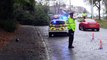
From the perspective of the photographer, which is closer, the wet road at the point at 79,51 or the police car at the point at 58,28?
the wet road at the point at 79,51

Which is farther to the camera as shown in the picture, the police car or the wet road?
the police car

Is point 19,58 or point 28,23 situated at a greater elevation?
point 19,58

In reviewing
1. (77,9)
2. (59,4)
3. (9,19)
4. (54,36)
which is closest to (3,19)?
(9,19)

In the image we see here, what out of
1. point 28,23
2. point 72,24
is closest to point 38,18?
point 28,23

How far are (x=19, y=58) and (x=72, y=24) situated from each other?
6317mm

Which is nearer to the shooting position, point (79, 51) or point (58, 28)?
point (79, 51)

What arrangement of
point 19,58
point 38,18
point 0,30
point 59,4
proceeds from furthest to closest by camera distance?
point 59,4 → point 38,18 → point 0,30 → point 19,58

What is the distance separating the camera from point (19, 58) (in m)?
15.0

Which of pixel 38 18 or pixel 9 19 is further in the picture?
pixel 38 18

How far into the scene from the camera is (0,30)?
30922mm

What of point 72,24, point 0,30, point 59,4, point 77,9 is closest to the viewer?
point 72,24

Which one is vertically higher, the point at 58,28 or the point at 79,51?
the point at 79,51

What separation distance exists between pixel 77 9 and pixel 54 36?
→ 5136 inches

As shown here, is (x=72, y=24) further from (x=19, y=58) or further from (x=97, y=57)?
(x=19, y=58)
